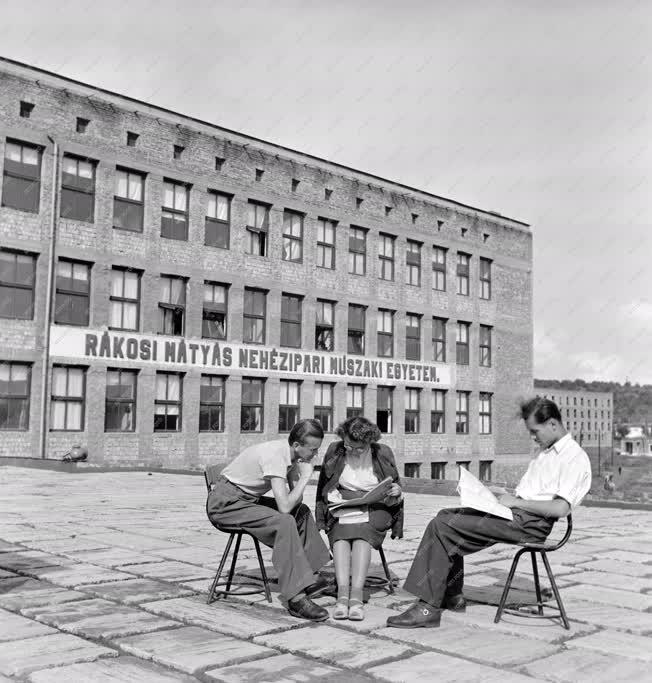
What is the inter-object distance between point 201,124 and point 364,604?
77.8 ft

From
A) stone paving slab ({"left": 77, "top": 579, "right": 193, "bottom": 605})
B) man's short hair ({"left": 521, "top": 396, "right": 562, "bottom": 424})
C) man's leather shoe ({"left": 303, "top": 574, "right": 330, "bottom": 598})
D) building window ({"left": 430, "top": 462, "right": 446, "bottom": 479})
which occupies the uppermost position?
man's short hair ({"left": 521, "top": 396, "right": 562, "bottom": 424})

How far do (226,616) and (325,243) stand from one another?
2584 cm

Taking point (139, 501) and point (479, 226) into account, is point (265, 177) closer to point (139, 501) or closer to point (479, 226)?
point (479, 226)

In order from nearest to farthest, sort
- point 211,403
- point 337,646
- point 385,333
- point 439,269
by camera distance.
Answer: point 337,646, point 211,403, point 385,333, point 439,269

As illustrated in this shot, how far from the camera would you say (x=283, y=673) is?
13.8ft

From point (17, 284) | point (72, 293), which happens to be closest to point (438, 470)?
point (72, 293)

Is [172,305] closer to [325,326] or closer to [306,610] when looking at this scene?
[325,326]

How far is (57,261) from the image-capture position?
76.4ft

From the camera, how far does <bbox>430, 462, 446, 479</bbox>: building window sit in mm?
34091

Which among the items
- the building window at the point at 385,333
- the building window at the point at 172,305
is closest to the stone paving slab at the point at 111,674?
the building window at the point at 172,305

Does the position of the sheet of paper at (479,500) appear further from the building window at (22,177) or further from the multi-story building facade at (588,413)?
the multi-story building facade at (588,413)

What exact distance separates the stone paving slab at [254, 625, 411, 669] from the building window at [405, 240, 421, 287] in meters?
29.0

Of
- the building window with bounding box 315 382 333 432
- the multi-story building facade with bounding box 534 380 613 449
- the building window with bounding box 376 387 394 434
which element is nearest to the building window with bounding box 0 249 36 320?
the building window with bounding box 315 382 333 432

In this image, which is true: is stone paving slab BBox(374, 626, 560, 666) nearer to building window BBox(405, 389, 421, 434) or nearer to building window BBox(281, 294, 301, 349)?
building window BBox(281, 294, 301, 349)
